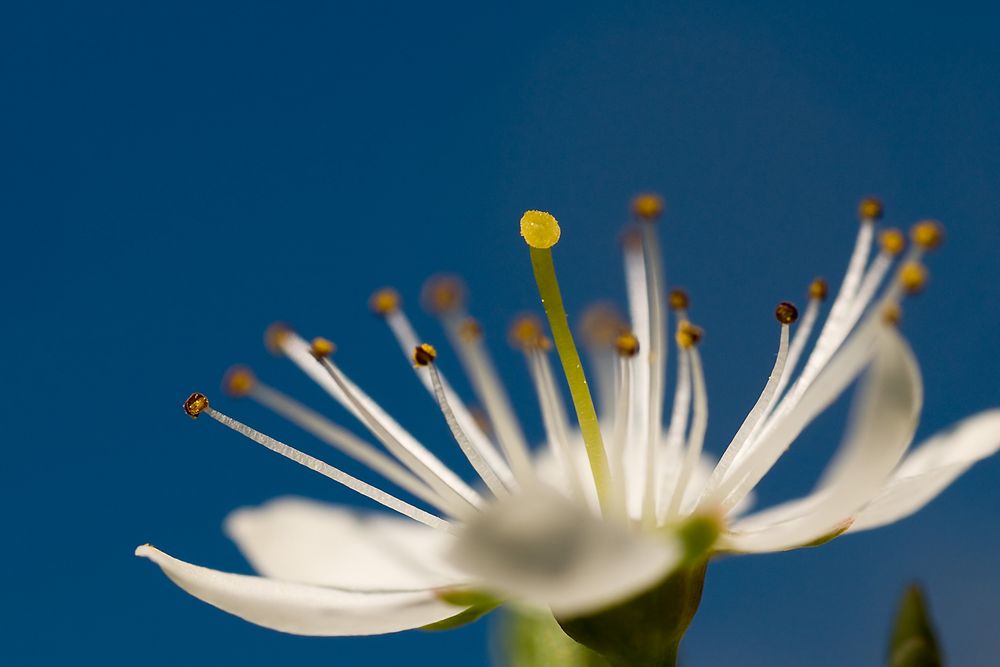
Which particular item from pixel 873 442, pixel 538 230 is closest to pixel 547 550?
pixel 873 442

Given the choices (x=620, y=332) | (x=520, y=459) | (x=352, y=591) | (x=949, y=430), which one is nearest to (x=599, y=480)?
(x=520, y=459)

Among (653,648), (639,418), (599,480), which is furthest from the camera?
(639,418)

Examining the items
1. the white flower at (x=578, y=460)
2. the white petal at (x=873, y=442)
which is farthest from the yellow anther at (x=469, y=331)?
the white petal at (x=873, y=442)

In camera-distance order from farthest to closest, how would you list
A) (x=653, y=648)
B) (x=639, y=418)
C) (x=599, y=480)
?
1. (x=639, y=418)
2. (x=599, y=480)
3. (x=653, y=648)

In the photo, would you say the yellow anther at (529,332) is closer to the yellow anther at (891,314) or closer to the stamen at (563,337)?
the stamen at (563,337)

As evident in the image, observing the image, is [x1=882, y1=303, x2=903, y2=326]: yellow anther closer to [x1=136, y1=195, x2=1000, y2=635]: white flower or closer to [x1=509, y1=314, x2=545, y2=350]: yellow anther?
[x1=136, y1=195, x2=1000, y2=635]: white flower

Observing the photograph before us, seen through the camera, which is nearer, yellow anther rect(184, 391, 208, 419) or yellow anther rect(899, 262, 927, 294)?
yellow anther rect(899, 262, 927, 294)

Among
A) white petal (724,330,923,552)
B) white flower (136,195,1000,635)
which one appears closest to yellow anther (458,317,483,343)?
white flower (136,195,1000,635)

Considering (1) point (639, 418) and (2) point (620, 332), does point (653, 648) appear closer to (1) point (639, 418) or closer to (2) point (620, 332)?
(2) point (620, 332)
